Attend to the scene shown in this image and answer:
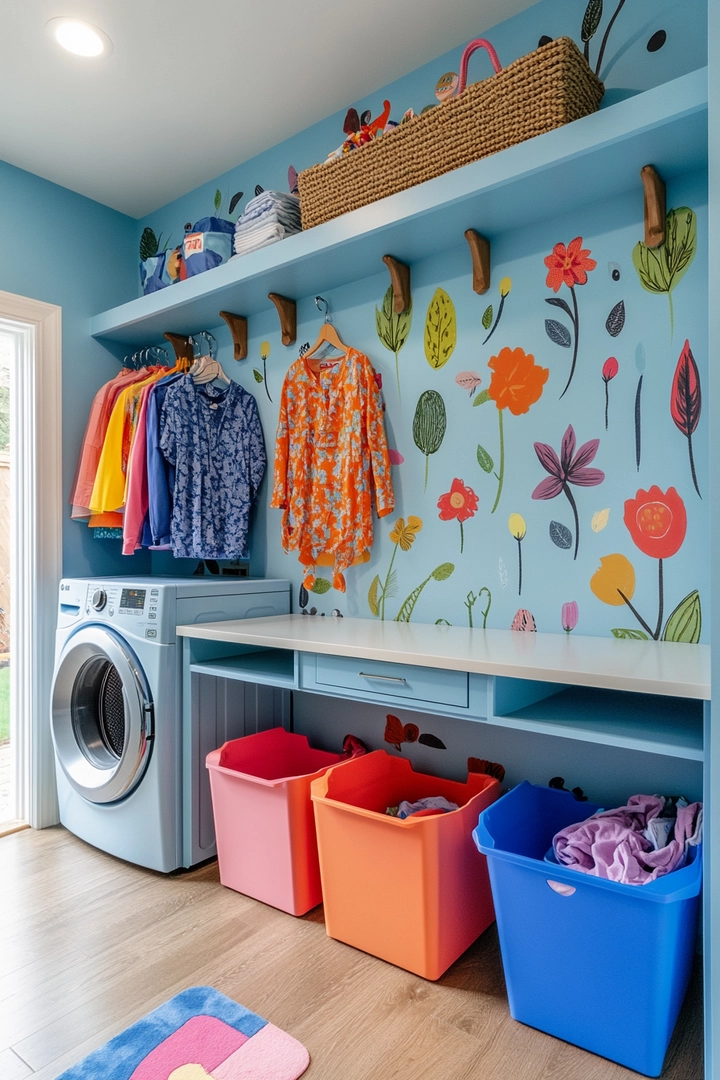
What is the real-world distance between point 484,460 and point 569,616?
21.6 inches

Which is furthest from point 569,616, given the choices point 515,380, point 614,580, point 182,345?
point 182,345

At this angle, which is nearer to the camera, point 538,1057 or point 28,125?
point 538,1057

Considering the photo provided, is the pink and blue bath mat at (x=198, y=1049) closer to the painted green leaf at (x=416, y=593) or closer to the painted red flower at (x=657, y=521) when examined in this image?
the painted green leaf at (x=416, y=593)

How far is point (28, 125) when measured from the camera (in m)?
2.47

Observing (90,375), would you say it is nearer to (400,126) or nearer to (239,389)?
(239,389)

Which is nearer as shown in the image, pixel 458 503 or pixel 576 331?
pixel 576 331

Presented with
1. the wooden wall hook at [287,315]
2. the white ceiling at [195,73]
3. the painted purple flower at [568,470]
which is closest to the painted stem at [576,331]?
the painted purple flower at [568,470]

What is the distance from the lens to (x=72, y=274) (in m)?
2.92

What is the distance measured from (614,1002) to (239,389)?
2341mm

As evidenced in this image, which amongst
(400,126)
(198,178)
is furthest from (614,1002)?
(198,178)

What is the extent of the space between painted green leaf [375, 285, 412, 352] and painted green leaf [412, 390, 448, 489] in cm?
22

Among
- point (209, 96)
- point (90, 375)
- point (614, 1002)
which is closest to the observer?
point (614, 1002)

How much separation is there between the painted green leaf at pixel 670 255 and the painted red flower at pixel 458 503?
77 centimetres

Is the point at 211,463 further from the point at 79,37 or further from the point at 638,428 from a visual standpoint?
the point at 638,428
